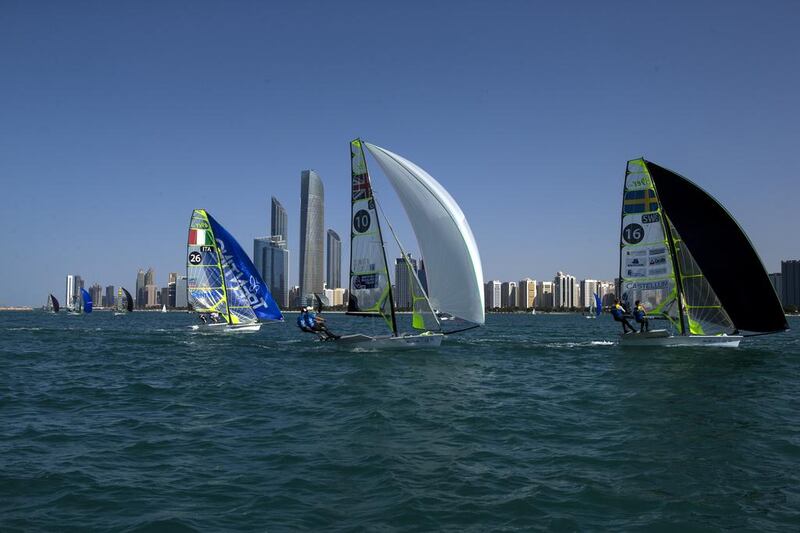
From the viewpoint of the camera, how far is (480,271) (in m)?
24.4

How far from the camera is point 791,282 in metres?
177

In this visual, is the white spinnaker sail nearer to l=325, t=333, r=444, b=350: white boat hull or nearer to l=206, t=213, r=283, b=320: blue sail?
l=325, t=333, r=444, b=350: white boat hull

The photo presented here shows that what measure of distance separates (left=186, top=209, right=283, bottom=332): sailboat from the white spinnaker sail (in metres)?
20.7

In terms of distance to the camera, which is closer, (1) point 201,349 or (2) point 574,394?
(2) point 574,394

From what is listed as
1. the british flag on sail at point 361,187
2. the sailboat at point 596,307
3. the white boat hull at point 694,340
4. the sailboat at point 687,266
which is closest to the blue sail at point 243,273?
the british flag on sail at point 361,187

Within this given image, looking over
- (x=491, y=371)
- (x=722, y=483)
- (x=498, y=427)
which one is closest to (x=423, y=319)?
(x=491, y=371)

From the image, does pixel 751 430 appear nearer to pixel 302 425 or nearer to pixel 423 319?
pixel 302 425

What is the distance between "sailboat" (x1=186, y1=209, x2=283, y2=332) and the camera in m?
41.4

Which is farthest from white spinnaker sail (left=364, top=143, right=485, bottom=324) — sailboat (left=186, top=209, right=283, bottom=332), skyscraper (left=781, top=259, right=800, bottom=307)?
skyscraper (left=781, top=259, right=800, bottom=307)

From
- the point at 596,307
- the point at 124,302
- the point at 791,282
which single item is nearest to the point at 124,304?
the point at 124,302

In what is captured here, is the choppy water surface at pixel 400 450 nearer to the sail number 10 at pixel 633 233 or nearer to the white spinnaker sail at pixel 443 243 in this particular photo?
the white spinnaker sail at pixel 443 243

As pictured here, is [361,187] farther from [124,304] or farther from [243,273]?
[124,304]

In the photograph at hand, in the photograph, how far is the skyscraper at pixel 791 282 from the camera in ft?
572

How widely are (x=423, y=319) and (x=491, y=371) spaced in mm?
5613
